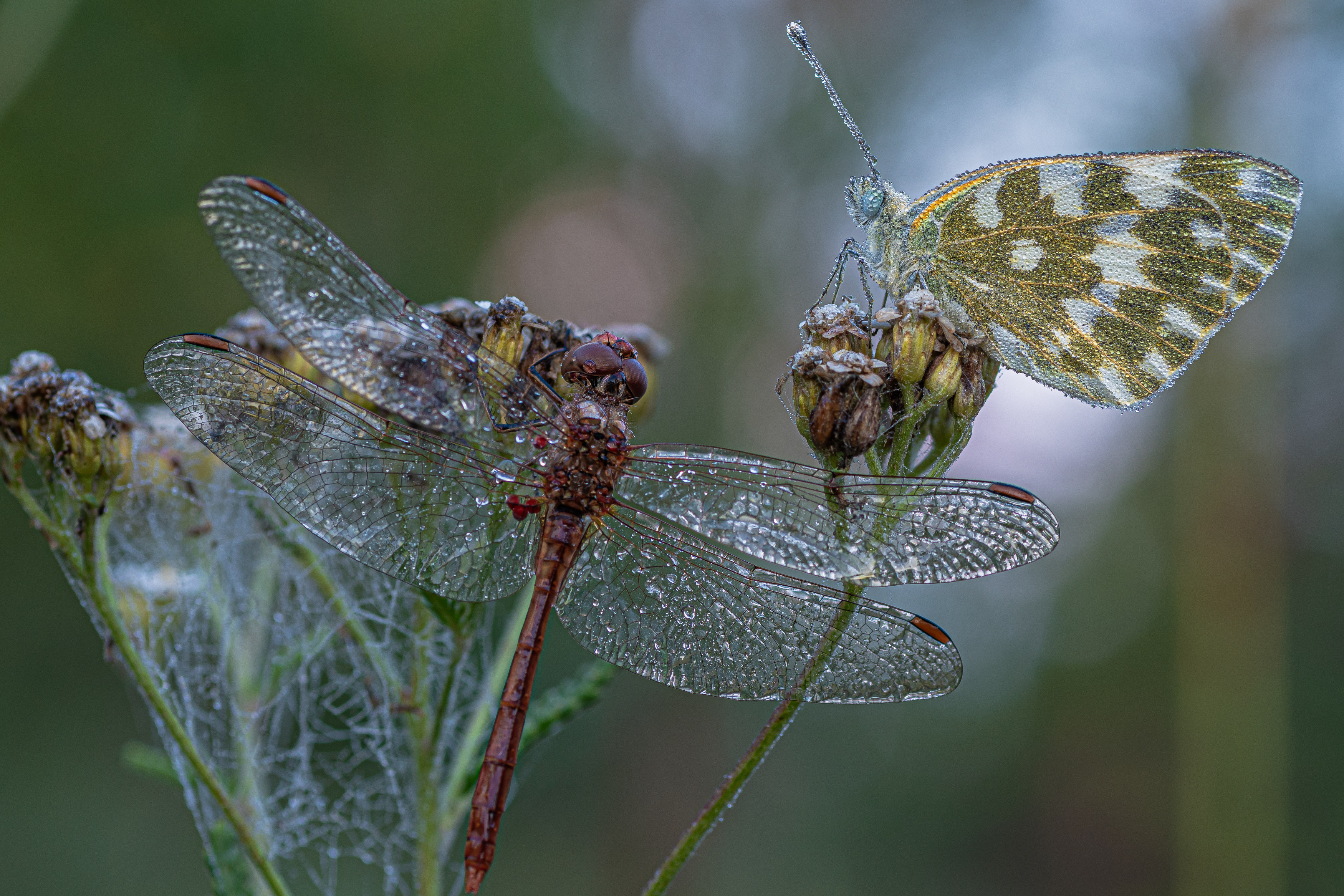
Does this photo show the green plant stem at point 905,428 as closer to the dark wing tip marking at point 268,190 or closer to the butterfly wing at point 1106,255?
the butterfly wing at point 1106,255

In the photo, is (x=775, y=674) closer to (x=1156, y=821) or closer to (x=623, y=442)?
(x=623, y=442)

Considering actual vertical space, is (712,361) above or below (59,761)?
above

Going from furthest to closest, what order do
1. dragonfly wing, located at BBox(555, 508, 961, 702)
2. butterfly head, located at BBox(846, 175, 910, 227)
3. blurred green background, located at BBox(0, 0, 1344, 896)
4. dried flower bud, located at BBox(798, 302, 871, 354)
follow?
blurred green background, located at BBox(0, 0, 1344, 896), butterfly head, located at BBox(846, 175, 910, 227), dried flower bud, located at BBox(798, 302, 871, 354), dragonfly wing, located at BBox(555, 508, 961, 702)

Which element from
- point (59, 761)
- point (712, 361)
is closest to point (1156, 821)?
point (712, 361)

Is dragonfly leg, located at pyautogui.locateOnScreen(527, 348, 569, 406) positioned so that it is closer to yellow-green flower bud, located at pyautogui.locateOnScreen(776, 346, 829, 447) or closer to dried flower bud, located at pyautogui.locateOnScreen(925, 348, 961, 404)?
yellow-green flower bud, located at pyautogui.locateOnScreen(776, 346, 829, 447)

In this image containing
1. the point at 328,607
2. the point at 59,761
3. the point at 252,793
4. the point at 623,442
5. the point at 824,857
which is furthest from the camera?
the point at 824,857

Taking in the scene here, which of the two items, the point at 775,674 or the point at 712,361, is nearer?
the point at 775,674

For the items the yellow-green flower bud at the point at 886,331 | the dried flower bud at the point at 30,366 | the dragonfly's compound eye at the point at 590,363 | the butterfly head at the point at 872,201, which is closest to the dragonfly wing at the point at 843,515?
the dragonfly's compound eye at the point at 590,363

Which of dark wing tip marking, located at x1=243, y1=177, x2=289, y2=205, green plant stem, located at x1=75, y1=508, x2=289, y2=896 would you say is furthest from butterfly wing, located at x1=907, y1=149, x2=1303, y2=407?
green plant stem, located at x1=75, y1=508, x2=289, y2=896
